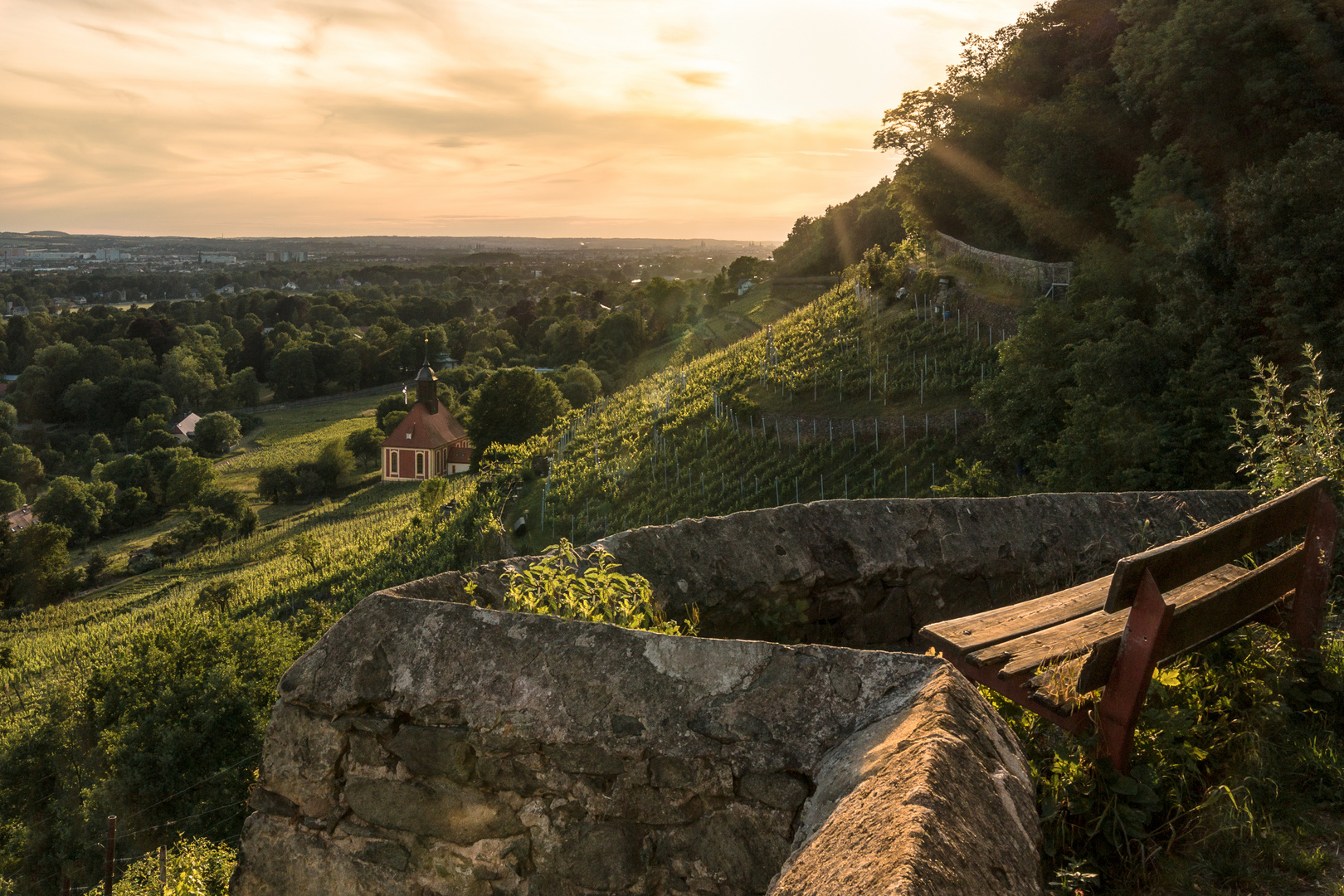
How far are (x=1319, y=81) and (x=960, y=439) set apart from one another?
10.2 meters

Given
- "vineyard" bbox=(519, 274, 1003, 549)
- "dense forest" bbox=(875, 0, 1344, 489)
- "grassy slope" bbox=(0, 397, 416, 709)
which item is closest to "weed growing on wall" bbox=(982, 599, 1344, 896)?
"dense forest" bbox=(875, 0, 1344, 489)

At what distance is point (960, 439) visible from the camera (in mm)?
22734

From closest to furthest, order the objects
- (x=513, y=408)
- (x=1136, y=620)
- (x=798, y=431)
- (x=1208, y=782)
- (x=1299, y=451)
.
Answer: (x=1136, y=620)
(x=1208, y=782)
(x=1299, y=451)
(x=798, y=431)
(x=513, y=408)

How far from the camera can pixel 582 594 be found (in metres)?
3.62

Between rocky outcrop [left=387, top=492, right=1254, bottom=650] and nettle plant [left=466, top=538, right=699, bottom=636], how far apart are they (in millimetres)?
284

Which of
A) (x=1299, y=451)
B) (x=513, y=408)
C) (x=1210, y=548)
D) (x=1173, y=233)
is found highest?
(x=1173, y=233)

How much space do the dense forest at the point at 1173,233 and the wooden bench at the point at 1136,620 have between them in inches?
370

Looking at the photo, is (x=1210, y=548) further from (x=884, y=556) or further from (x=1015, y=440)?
(x=1015, y=440)

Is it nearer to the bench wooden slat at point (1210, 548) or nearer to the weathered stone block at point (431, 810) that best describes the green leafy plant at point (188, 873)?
the weathered stone block at point (431, 810)

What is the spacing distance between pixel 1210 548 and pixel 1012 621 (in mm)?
821

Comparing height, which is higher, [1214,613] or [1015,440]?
[1214,613]

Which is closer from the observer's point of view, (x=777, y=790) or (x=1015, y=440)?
(x=777, y=790)

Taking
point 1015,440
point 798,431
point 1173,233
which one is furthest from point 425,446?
point 1173,233

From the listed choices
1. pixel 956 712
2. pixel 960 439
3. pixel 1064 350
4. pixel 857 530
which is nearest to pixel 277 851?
Answer: pixel 956 712
